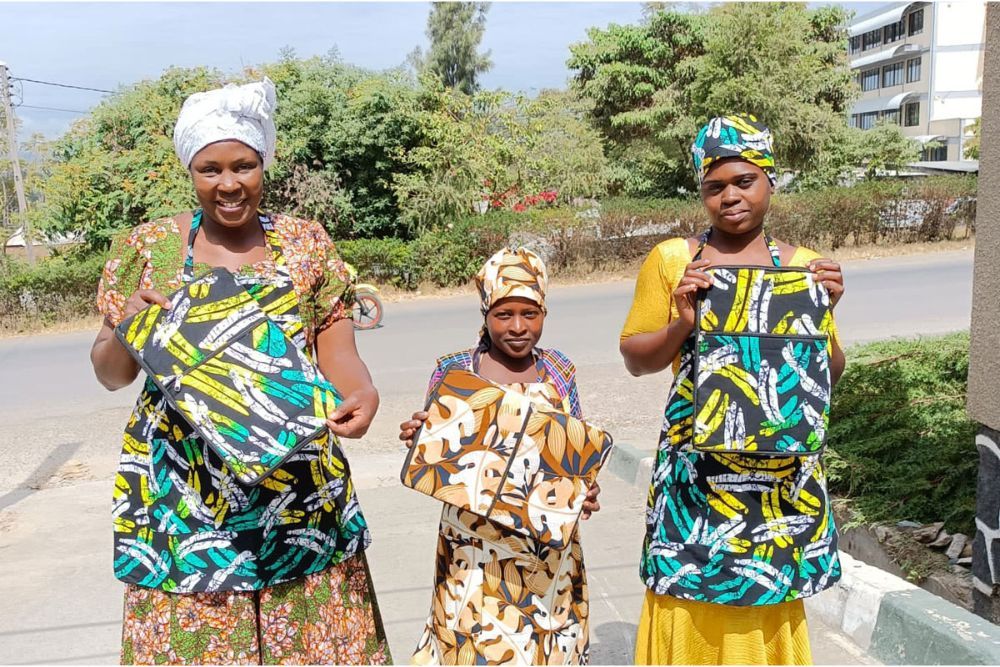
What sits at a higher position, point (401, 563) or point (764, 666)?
point (764, 666)

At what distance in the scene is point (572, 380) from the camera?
109 inches

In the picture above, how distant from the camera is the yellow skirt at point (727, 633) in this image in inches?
95.7

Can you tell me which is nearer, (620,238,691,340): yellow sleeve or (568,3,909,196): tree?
(620,238,691,340): yellow sleeve

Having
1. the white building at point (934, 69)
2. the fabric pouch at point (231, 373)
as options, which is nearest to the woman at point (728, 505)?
the fabric pouch at point (231, 373)

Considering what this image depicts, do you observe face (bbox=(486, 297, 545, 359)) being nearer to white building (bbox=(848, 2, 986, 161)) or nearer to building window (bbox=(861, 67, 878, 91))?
white building (bbox=(848, 2, 986, 161))

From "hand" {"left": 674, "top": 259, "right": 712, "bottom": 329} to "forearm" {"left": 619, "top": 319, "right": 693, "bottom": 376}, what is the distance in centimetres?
3

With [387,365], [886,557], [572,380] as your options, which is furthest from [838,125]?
[572,380]

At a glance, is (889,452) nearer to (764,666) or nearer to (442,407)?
(764,666)

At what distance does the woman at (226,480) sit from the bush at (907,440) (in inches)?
124

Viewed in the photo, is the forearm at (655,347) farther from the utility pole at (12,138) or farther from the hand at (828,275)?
the utility pole at (12,138)

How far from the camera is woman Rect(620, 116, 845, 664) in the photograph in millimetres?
2316

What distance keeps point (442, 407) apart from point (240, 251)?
0.72 meters

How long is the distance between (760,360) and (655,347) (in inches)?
12.1

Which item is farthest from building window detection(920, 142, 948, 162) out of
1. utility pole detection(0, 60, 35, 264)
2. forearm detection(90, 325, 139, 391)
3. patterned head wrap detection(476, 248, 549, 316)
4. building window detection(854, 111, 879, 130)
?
forearm detection(90, 325, 139, 391)
